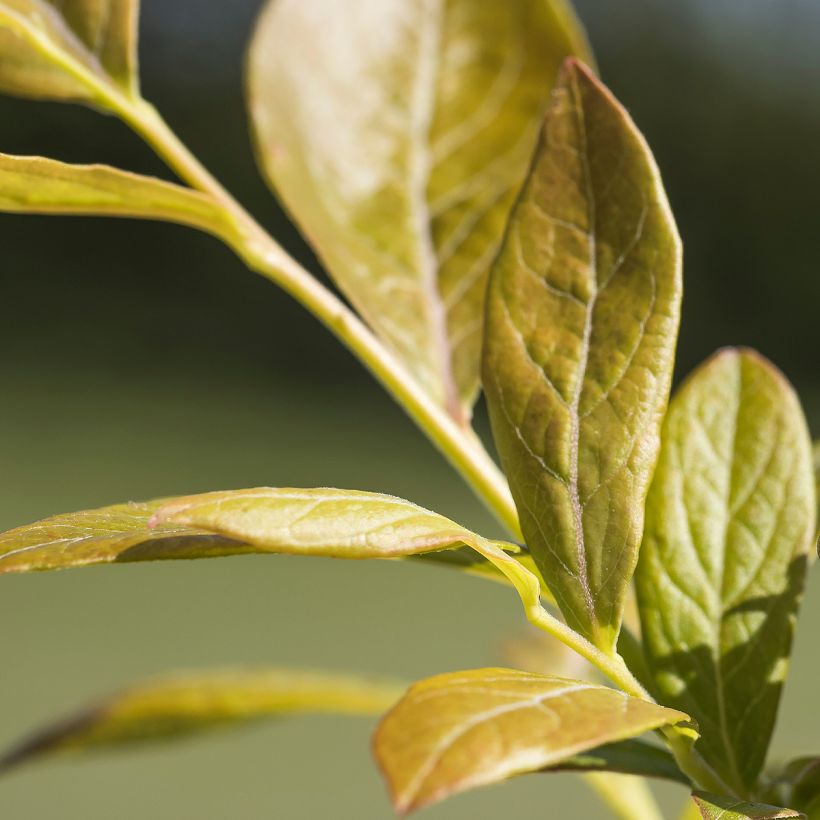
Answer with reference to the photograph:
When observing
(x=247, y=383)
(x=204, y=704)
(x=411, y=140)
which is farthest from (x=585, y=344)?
(x=247, y=383)

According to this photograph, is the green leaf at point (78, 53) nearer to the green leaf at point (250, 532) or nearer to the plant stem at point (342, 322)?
the plant stem at point (342, 322)

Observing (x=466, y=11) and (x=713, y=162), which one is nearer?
(x=466, y=11)

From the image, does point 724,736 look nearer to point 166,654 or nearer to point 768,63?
point 166,654

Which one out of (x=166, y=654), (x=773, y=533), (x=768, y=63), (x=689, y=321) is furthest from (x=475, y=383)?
(x=768, y=63)

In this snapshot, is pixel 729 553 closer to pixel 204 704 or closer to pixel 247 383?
pixel 204 704

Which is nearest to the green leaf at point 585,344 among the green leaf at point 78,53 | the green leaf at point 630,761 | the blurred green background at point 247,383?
the green leaf at point 630,761

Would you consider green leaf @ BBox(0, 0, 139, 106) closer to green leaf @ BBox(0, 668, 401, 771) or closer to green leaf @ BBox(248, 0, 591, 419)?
green leaf @ BBox(248, 0, 591, 419)
